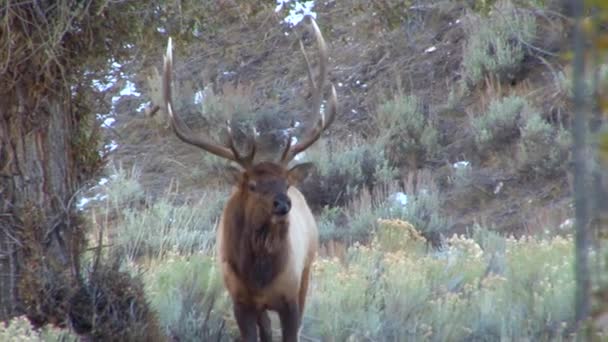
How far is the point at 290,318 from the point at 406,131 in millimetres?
9733

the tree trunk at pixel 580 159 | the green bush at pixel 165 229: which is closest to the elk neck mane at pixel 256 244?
the green bush at pixel 165 229

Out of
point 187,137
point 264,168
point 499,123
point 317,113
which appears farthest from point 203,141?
point 499,123

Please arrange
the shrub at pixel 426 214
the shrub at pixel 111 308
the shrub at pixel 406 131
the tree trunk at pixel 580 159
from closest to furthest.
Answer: the tree trunk at pixel 580 159 → the shrub at pixel 111 308 → the shrub at pixel 426 214 → the shrub at pixel 406 131

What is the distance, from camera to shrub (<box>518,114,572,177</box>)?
15633mm

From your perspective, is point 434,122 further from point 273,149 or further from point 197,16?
point 197,16

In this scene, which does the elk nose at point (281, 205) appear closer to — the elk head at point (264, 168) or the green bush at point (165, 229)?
the elk head at point (264, 168)

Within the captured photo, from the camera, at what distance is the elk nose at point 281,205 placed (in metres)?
7.15

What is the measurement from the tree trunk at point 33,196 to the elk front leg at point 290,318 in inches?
49.3

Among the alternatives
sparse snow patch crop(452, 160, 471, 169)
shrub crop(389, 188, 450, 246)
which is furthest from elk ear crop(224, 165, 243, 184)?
sparse snow patch crop(452, 160, 471, 169)

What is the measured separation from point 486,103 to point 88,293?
1081 centimetres

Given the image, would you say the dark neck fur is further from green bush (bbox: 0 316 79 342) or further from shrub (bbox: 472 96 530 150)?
shrub (bbox: 472 96 530 150)

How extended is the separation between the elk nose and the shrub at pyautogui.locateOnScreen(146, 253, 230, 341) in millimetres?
1337

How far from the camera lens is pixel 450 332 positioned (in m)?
8.20

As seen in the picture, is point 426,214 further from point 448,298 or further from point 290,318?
point 290,318
